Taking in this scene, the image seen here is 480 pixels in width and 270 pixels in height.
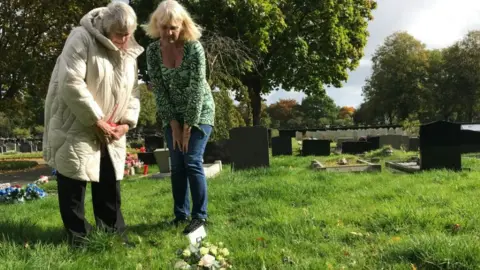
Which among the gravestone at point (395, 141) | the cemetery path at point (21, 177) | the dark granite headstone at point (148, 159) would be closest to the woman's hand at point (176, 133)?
the cemetery path at point (21, 177)

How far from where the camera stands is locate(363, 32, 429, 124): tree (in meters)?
45.8

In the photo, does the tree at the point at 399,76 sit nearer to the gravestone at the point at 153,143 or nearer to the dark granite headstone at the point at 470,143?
the dark granite headstone at the point at 470,143

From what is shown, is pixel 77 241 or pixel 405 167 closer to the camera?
pixel 77 241

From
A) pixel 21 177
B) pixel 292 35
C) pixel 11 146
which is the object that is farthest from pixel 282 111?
pixel 21 177

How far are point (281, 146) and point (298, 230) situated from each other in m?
12.5

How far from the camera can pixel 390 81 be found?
1831 inches

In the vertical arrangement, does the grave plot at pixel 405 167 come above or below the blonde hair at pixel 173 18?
below

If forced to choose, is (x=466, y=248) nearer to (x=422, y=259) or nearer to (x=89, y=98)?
(x=422, y=259)

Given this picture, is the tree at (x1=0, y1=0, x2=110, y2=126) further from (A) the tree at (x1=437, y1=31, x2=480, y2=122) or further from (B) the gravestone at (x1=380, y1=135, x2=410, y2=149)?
(A) the tree at (x1=437, y1=31, x2=480, y2=122)

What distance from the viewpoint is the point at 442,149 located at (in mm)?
7801

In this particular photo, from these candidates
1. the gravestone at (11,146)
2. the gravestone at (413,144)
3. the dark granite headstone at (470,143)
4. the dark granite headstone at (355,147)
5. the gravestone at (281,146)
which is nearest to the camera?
the dark granite headstone at (470,143)

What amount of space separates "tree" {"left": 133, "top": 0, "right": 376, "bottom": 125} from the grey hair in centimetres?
1625

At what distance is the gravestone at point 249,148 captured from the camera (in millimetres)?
8750

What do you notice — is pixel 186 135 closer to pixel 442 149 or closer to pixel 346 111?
pixel 442 149
